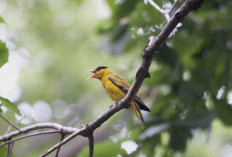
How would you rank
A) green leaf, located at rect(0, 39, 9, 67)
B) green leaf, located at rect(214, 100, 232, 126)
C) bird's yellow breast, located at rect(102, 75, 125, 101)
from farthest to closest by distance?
1. bird's yellow breast, located at rect(102, 75, 125, 101)
2. green leaf, located at rect(214, 100, 232, 126)
3. green leaf, located at rect(0, 39, 9, 67)

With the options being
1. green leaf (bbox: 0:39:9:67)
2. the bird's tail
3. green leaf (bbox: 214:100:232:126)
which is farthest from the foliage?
green leaf (bbox: 0:39:9:67)

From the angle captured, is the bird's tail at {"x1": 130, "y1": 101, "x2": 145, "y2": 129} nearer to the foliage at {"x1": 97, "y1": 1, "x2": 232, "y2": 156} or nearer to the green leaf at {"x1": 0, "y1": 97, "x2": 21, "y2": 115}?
the foliage at {"x1": 97, "y1": 1, "x2": 232, "y2": 156}

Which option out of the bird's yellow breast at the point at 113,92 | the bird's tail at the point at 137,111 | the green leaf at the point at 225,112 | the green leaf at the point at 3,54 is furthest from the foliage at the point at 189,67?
the green leaf at the point at 3,54

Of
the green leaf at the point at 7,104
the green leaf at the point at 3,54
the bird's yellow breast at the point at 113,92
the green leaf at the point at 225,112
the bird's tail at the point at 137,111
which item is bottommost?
the green leaf at the point at 225,112

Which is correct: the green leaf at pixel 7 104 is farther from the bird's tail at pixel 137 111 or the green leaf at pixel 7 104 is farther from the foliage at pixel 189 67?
the bird's tail at pixel 137 111

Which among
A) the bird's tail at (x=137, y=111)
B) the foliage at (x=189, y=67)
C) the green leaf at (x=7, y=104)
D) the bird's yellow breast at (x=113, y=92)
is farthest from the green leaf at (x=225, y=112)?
the green leaf at (x=7, y=104)

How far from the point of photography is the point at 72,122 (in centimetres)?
802

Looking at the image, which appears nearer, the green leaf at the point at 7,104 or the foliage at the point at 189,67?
the green leaf at the point at 7,104

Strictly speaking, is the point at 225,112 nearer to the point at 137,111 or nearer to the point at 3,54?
the point at 137,111

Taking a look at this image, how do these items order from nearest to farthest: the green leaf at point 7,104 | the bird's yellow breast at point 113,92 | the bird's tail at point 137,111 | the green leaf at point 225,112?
the green leaf at point 7,104 → the green leaf at point 225,112 → the bird's tail at point 137,111 → the bird's yellow breast at point 113,92

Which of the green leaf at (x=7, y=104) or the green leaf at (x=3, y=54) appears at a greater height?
the green leaf at (x=3, y=54)

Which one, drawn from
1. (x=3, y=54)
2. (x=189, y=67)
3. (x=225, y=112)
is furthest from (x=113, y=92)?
(x=3, y=54)

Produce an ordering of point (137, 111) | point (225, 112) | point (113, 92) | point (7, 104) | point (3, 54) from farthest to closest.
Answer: point (113, 92) < point (137, 111) < point (225, 112) < point (3, 54) < point (7, 104)

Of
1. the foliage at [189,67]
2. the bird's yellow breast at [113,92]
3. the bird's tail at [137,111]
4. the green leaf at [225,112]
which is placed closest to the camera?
the foliage at [189,67]
